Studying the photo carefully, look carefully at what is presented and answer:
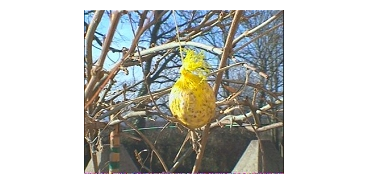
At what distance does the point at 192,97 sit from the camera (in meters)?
1.51

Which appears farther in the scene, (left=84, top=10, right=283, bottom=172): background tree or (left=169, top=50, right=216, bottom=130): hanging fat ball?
(left=84, top=10, right=283, bottom=172): background tree

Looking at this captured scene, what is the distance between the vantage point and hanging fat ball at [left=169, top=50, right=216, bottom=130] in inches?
59.3

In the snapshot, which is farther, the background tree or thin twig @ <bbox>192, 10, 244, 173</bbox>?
the background tree

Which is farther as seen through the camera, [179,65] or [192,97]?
[179,65]

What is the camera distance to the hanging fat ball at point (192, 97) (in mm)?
1507

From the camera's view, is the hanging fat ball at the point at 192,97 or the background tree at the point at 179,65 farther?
the background tree at the point at 179,65

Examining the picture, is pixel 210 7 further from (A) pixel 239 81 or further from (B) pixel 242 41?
(A) pixel 239 81

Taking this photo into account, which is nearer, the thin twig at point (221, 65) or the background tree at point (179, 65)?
the thin twig at point (221, 65)
